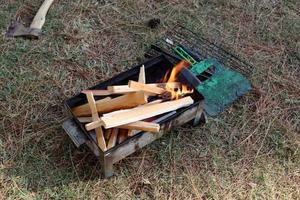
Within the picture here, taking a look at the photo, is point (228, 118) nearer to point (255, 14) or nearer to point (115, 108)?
point (115, 108)

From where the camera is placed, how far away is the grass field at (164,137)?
234cm

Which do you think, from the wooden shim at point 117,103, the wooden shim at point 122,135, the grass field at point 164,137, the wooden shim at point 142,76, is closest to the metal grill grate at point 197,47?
the grass field at point 164,137

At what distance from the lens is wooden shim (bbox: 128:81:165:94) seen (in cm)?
230

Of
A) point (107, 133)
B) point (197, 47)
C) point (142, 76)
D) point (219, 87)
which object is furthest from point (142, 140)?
point (197, 47)

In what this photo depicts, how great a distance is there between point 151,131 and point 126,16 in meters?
1.55

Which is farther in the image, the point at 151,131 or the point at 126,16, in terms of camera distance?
the point at 126,16

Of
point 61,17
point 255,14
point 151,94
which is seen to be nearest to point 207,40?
point 255,14

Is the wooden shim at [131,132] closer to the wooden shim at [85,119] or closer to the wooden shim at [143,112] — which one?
the wooden shim at [143,112]

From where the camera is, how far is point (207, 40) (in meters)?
3.29

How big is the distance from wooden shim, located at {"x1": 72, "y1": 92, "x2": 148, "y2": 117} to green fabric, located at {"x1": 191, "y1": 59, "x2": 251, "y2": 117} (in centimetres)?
62

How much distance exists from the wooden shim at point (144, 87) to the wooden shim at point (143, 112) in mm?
97

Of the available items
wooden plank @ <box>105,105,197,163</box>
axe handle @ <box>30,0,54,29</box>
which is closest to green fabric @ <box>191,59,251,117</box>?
wooden plank @ <box>105,105,197,163</box>

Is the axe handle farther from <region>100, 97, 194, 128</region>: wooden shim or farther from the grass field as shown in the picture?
<region>100, 97, 194, 128</region>: wooden shim

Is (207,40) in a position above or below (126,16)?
below
